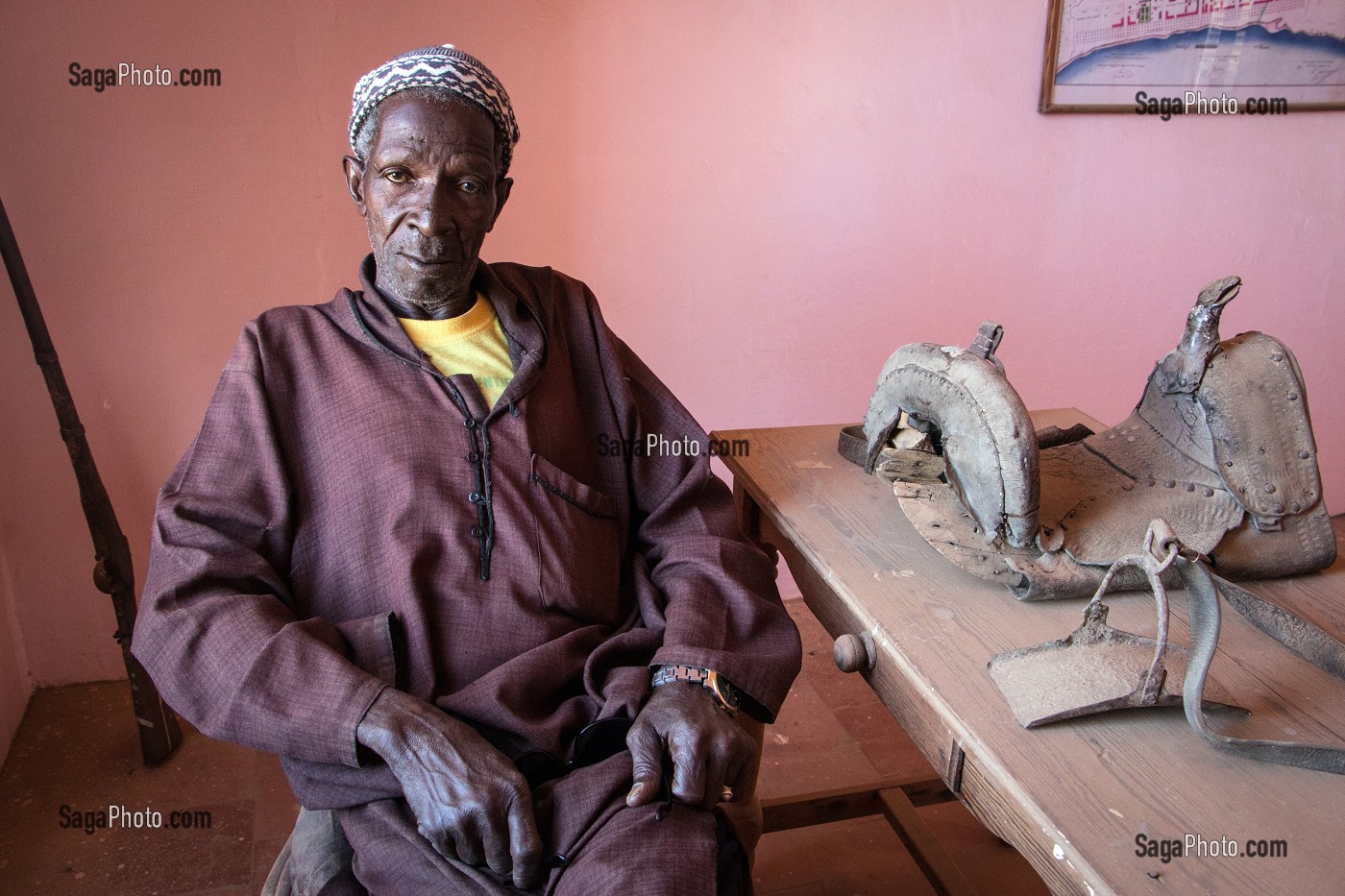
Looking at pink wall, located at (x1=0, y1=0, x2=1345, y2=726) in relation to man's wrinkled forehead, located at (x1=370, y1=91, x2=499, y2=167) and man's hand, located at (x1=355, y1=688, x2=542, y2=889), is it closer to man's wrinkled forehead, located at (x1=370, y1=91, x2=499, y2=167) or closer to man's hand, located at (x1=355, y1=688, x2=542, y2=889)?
man's wrinkled forehead, located at (x1=370, y1=91, x2=499, y2=167)

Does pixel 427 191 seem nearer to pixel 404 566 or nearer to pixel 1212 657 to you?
pixel 404 566

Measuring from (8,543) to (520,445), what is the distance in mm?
1698

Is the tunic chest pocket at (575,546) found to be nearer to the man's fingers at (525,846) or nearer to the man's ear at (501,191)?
the man's fingers at (525,846)

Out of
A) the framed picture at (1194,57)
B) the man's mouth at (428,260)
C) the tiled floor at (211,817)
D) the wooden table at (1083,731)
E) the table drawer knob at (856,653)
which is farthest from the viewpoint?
the framed picture at (1194,57)

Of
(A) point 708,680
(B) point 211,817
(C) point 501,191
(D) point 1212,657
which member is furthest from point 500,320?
(B) point 211,817

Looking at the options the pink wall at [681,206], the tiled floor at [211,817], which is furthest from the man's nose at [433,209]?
the tiled floor at [211,817]

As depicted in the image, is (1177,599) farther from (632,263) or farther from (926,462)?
(632,263)

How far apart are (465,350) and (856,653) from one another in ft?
2.59

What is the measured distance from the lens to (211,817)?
7.38ft

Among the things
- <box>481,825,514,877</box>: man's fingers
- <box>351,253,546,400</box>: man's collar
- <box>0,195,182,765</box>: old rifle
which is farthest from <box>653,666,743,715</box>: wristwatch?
<box>0,195,182,765</box>: old rifle

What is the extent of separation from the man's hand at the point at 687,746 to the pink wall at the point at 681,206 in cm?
155

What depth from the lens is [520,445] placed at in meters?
1.50

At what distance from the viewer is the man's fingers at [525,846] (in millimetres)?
1185

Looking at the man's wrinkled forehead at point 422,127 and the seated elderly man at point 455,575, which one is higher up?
the man's wrinkled forehead at point 422,127
